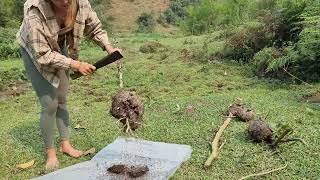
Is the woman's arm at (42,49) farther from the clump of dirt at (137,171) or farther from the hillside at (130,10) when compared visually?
the hillside at (130,10)

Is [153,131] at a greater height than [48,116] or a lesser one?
lesser

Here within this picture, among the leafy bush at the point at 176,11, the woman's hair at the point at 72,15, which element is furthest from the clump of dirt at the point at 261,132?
the leafy bush at the point at 176,11

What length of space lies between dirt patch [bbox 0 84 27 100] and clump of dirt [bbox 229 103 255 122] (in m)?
3.61

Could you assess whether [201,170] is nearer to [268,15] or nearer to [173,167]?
[173,167]

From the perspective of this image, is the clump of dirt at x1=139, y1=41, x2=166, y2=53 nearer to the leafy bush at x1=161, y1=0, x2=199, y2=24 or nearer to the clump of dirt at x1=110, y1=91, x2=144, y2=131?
the clump of dirt at x1=110, y1=91, x2=144, y2=131

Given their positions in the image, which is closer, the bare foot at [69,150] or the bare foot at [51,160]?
the bare foot at [51,160]

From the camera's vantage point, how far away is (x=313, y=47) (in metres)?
6.11

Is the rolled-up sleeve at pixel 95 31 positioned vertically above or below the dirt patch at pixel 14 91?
above

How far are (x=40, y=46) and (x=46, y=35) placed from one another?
9 cm

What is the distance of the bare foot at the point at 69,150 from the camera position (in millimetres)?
4059

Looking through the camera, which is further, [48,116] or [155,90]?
[155,90]

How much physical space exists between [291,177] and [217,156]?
0.61 metres

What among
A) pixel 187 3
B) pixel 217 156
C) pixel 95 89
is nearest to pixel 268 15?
pixel 95 89

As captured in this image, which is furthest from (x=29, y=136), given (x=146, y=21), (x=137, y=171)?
(x=146, y=21)
